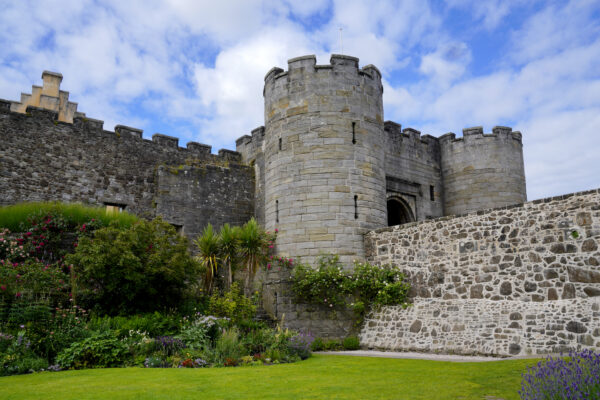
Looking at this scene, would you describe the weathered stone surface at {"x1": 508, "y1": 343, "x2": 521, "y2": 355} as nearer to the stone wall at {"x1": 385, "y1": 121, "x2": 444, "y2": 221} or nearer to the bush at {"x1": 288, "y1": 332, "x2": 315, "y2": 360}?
the bush at {"x1": 288, "y1": 332, "x2": 315, "y2": 360}

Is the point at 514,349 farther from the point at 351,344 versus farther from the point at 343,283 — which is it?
the point at 343,283

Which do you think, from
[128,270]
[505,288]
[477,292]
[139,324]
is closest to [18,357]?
[139,324]

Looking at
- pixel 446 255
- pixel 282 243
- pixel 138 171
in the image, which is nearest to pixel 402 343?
pixel 446 255

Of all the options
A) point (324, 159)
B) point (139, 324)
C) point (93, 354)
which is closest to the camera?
point (93, 354)

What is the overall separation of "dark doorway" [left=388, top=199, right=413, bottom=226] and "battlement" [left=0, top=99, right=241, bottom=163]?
267 inches

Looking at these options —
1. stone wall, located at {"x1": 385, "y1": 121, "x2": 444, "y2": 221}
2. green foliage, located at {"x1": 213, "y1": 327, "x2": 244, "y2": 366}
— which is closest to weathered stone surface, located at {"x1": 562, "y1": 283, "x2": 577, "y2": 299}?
green foliage, located at {"x1": 213, "y1": 327, "x2": 244, "y2": 366}

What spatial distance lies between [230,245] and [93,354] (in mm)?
5585

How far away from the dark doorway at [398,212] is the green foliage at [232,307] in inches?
309

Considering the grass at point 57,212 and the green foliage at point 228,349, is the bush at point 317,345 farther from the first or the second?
the grass at point 57,212

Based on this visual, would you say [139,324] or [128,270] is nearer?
[139,324]

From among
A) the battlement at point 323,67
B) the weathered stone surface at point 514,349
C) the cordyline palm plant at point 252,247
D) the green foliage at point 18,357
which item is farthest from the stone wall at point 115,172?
the weathered stone surface at point 514,349

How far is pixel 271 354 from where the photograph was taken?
9.46 metres

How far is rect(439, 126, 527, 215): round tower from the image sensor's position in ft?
64.2

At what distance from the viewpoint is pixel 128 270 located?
35.4ft
